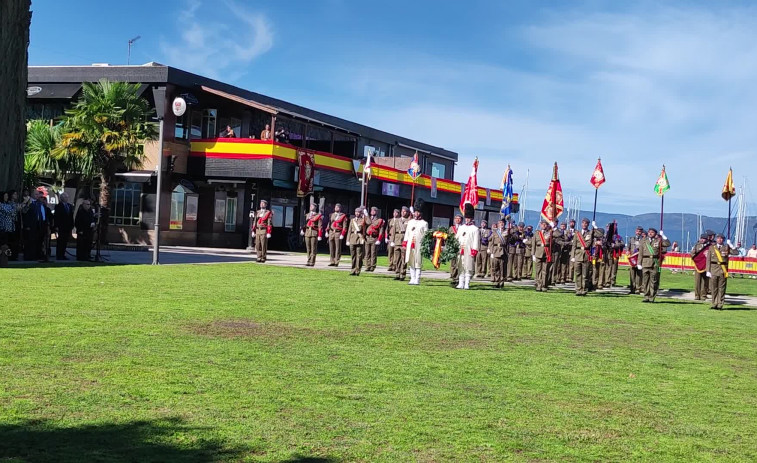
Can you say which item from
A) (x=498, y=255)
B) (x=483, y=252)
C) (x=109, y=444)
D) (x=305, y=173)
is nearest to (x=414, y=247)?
(x=498, y=255)

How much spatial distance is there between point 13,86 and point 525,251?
17617 millimetres

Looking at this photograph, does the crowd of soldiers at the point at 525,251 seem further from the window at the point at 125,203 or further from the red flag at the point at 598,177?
the window at the point at 125,203

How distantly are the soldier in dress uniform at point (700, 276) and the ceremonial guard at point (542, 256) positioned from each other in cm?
399

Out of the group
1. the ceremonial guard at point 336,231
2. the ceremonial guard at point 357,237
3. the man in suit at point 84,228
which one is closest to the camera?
the man in suit at point 84,228

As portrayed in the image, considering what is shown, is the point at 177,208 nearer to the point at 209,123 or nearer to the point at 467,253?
the point at 209,123

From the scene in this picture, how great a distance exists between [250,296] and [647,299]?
11462 mm

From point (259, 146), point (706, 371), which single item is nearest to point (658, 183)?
point (259, 146)

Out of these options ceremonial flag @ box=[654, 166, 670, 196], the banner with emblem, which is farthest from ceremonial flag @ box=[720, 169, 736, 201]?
the banner with emblem

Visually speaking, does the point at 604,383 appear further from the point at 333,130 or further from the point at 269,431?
the point at 333,130

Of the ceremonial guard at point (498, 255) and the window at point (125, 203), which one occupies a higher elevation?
the window at point (125, 203)

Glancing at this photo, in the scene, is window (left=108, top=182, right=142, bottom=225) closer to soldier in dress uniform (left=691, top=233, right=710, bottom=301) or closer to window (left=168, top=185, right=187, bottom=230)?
window (left=168, top=185, right=187, bottom=230)

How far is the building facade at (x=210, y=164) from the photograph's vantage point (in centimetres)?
4000

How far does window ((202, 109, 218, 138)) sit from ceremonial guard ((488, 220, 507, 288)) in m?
21.4

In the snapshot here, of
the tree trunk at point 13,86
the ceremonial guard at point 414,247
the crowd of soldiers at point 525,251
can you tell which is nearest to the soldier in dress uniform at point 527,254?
the crowd of soldiers at point 525,251
